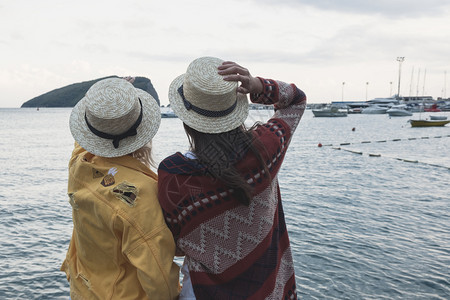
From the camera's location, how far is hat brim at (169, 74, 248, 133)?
1707 mm

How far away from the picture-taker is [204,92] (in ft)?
5.63

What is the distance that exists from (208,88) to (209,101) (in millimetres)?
57

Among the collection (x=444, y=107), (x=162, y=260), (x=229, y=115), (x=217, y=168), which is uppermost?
(x=229, y=115)

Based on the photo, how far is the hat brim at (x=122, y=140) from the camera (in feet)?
6.18

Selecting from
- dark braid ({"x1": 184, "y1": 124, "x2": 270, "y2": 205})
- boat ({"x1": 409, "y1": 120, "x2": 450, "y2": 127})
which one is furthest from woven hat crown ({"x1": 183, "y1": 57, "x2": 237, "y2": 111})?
boat ({"x1": 409, "y1": 120, "x2": 450, "y2": 127})

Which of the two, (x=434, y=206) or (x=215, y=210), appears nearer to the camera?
(x=215, y=210)

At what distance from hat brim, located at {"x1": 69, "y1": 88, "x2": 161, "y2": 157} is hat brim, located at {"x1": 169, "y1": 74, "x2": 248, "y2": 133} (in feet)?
0.81

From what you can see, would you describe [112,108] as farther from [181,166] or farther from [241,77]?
[241,77]

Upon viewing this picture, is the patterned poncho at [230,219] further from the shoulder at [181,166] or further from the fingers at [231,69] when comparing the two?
the fingers at [231,69]

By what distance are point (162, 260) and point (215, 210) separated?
1.05 feet

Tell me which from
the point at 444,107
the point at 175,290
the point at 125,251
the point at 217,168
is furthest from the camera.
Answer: the point at 444,107

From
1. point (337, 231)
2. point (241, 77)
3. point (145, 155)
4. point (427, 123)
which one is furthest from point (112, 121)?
point (427, 123)

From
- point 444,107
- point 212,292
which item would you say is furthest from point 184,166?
point 444,107

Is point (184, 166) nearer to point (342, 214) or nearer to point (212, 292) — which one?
point (212, 292)
